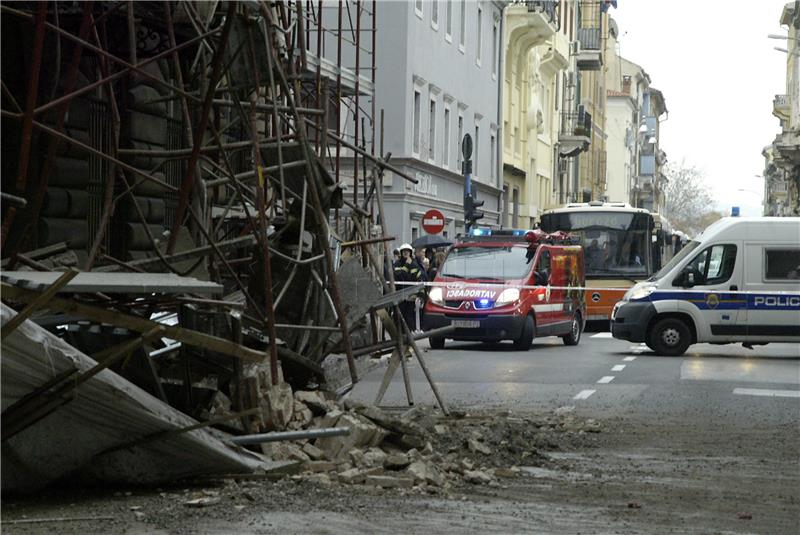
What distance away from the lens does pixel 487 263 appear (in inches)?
1046

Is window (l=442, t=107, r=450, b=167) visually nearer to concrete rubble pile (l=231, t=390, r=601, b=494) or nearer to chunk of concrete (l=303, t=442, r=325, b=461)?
concrete rubble pile (l=231, t=390, r=601, b=494)

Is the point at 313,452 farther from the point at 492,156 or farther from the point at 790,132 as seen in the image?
the point at 790,132

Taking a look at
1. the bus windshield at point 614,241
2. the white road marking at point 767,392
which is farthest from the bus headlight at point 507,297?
the bus windshield at point 614,241

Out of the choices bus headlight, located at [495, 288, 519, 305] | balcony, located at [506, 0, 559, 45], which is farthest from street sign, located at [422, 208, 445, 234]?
balcony, located at [506, 0, 559, 45]

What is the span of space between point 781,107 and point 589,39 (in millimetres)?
19869

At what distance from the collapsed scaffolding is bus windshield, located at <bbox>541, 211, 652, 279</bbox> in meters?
20.1

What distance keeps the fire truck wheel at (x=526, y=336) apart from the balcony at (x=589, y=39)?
48.3 metres

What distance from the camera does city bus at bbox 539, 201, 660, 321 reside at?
36.1m

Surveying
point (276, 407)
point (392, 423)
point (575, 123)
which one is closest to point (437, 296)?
point (392, 423)

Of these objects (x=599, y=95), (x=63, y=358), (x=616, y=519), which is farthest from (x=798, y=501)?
(x=599, y=95)

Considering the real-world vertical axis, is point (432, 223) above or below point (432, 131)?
below

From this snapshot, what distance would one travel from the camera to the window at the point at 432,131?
41781mm

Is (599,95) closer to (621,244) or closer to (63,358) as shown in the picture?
(621,244)

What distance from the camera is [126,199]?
52.5 feet
